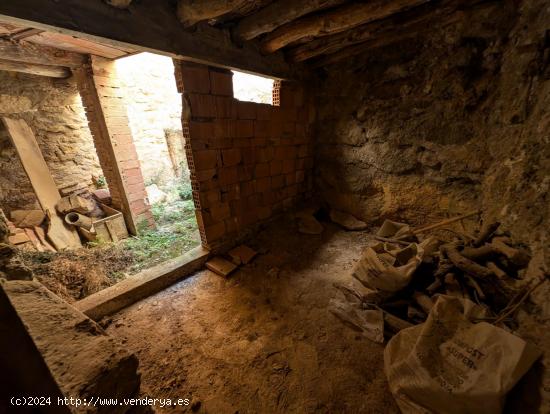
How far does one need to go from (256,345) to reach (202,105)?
2510mm

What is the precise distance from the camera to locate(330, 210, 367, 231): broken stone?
12.0ft

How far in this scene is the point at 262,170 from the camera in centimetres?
339

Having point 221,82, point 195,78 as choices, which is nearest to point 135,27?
point 195,78

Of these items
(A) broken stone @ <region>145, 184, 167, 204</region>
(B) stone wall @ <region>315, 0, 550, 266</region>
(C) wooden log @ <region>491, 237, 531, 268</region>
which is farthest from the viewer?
(A) broken stone @ <region>145, 184, 167, 204</region>

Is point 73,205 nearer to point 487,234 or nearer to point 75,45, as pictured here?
point 75,45

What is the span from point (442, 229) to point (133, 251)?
483 cm

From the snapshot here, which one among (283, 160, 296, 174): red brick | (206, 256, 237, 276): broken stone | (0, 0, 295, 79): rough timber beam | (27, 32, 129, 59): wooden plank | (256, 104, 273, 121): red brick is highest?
(27, 32, 129, 59): wooden plank

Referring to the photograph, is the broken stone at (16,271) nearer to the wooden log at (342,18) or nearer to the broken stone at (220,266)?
the broken stone at (220,266)

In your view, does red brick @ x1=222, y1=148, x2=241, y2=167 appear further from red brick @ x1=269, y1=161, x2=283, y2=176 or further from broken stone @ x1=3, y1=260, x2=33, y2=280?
broken stone @ x1=3, y1=260, x2=33, y2=280

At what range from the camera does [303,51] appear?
3039 mm

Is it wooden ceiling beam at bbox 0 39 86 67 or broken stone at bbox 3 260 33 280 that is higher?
wooden ceiling beam at bbox 0 39 86 67

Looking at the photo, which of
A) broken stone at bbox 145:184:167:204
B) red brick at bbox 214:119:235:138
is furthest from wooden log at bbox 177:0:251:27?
broken stone at bbox 145:184:167:204

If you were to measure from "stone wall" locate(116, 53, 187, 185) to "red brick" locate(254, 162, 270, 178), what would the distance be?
4.07 metres

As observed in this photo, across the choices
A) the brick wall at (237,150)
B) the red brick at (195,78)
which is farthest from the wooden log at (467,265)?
the red brick at (195,78)
